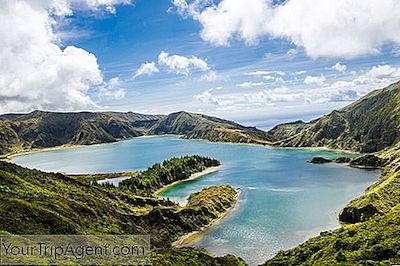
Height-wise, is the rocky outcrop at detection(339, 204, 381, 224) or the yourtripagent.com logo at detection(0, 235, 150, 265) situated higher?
the yourtripagent.com logo at detection(0, 235, 150, 265)

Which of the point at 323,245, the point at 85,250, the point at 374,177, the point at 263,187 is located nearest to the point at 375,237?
the point at 323,245

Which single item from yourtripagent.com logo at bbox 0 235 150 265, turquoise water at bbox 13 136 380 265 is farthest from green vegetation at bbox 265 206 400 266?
yourtripagent.com logo at bbox 0 235 150 265

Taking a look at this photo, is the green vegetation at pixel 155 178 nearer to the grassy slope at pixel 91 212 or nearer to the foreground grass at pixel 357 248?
the grassy slope at pixel 91 212

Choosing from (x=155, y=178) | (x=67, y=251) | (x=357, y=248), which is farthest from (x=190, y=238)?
(x=155, y=178)

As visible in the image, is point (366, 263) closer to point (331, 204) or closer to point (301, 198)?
point (331, 204)

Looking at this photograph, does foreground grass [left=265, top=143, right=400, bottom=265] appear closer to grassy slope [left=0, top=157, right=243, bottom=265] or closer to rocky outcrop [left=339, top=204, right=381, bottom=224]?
grassy slope [left=0, top=157, right=243, bottom=265]
